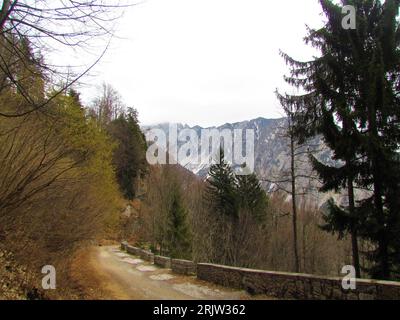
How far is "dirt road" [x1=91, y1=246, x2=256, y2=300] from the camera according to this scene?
11633 millimetres

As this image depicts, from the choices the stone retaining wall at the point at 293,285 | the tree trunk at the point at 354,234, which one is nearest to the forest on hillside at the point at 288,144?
the tree trunk at the point at 354,234

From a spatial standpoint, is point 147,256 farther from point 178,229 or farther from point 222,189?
point 222,189

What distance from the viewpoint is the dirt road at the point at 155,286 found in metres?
11.6

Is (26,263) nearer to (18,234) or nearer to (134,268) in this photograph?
(18,234)

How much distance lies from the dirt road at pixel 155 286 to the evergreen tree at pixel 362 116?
4.48 m

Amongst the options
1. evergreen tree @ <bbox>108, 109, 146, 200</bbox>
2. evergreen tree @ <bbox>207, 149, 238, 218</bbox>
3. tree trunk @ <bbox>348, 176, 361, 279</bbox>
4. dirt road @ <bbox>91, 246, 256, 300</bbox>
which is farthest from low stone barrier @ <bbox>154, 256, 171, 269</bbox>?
evergreen tree @ <bbox>108, 109, 146, 200</bbox>

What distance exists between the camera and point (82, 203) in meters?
12.0

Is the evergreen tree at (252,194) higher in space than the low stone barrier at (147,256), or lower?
higher

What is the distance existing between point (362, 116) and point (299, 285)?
5.94 metres

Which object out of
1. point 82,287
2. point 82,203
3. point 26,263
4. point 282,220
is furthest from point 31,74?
point 282,220

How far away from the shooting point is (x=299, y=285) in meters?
9.91

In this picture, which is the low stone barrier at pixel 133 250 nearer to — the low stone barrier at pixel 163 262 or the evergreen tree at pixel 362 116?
the low stone barrier at pixel 163 262

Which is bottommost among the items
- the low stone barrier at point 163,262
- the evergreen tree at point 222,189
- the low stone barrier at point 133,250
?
the low stone barrier at point 133,250

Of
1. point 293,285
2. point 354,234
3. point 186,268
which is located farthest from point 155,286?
point 354,234
